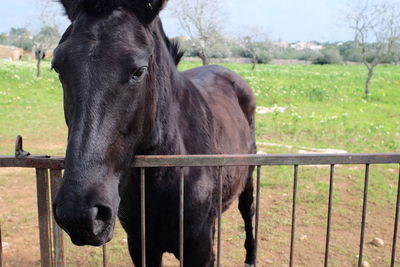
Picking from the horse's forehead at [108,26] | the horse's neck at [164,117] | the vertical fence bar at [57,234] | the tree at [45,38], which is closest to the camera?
the horse's forehead at [108,26]

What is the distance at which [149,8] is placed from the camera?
1.86m

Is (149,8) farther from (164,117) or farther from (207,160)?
(207,160)

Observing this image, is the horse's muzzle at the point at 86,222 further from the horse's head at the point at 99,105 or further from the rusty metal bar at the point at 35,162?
the rusty metal bar at the point at 35,162

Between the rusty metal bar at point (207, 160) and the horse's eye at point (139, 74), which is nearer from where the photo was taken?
the horse's eye at point (139, 74)

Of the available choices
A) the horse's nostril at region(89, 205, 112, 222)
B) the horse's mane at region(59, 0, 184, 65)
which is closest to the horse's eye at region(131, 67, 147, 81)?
the horse's mane at region(59, 0, 184, 65)

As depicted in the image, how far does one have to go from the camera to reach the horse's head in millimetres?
1457

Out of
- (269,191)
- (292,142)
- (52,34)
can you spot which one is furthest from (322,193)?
(52,34)

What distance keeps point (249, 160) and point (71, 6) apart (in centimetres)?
123

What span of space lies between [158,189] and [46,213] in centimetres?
63

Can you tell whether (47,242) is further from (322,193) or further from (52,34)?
(52,34)

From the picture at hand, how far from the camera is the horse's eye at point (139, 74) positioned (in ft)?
5.54

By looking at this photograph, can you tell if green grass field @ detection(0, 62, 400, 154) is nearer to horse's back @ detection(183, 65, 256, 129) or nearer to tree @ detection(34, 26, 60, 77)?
horse's back @ detection(183, 65, 256, 129)

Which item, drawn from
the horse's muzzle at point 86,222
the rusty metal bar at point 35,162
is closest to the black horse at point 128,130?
the horse's muzzle at point 86,222

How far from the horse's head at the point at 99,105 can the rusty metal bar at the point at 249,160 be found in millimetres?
140
